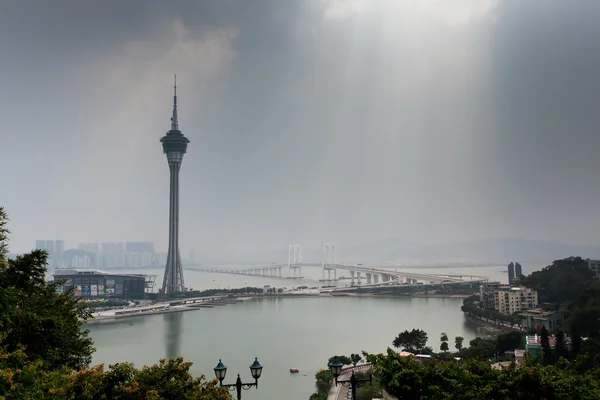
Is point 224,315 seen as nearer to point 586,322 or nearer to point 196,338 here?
point 196,338

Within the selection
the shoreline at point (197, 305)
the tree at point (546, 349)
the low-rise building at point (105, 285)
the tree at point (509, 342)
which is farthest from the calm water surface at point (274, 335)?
the low-rise building at point (105, 285)

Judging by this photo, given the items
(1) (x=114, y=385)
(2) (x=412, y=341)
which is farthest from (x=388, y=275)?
(1) (x=114, y=385)

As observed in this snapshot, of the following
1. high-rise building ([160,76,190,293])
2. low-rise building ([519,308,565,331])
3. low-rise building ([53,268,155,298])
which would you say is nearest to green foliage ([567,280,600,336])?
low-rise building ([519,308,565,331])

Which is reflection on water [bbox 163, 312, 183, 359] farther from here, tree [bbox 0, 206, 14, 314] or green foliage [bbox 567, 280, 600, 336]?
green foliage [bbox 567, 280, 600, 336]

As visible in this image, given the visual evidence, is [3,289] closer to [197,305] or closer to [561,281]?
[561,281]

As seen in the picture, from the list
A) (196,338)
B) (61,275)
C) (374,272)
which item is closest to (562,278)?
(196,338)

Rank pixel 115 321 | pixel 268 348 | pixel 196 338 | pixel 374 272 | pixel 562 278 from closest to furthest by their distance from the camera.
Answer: pixel 268 348 → pixel 196 338 → pixel 562 278 → pixel 115 321 → pixel 374 272

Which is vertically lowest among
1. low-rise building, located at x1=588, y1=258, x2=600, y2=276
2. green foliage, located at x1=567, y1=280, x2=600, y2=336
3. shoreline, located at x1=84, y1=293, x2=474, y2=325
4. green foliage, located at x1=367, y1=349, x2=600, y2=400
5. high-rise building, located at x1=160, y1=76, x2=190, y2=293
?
shoreline, located at x1=84, y1=293, x2=474, y2=325
